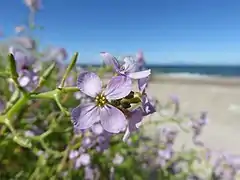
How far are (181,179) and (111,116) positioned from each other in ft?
1.36

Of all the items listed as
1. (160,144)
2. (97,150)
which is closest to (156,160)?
(160,144)

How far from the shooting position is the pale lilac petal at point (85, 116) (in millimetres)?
200

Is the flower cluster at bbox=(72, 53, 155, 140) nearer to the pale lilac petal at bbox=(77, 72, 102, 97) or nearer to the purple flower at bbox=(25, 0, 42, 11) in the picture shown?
the pale lilac petal at bbox=(77, 72, 102, 97)

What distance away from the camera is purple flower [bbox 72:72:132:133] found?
0.67 ft

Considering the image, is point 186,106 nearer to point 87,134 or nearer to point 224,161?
point 224,161

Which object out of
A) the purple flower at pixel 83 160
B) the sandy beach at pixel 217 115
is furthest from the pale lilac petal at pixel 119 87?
the sandy beach at pixel 217 115

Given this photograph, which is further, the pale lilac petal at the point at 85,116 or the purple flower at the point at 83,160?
the purple flower at the point at 83,160

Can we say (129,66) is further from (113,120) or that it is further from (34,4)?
(34,4)

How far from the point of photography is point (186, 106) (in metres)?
1.31

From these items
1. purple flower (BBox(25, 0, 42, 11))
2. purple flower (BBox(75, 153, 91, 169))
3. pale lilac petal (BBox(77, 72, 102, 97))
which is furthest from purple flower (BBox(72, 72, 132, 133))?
purple flower (BBox(25, 0, 42, 11))

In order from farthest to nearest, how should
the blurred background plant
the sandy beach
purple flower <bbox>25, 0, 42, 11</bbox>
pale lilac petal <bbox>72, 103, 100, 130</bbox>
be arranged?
1. the sandy beach
2. purple flower <bbox>25, 0, 42, 11</bbox>
3. the blurred background plant
4. pale lilac petal <bbox>72, 103, 100, 130</bbox>

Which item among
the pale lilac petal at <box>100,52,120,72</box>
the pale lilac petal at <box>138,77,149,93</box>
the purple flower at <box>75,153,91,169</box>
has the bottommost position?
the purple flower at <box>75,153,91,169</box>

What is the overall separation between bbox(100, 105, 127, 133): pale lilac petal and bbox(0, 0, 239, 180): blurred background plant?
0.20 feet

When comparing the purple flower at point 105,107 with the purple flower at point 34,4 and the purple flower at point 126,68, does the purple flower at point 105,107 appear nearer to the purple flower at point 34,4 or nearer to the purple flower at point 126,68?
the purple flower at point 126,68
